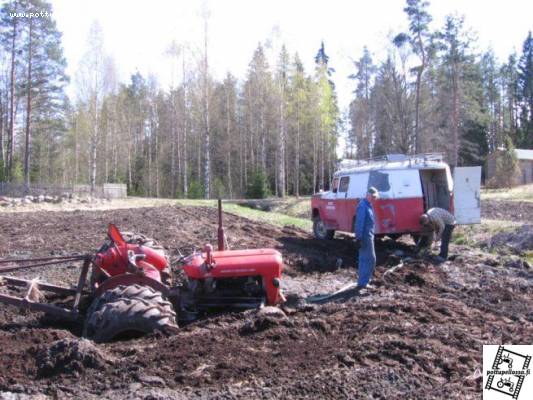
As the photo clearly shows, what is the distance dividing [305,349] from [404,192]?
8042 mm

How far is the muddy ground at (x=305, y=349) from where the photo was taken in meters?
4.80

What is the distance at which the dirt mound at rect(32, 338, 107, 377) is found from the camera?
5.08 m

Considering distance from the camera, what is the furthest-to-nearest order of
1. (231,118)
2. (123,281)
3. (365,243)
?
1. (231,118)
2. (365,243)
3. (123,281)

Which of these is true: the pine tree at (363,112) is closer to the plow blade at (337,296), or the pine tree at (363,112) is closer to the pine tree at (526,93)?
the pine tree at (526,93)

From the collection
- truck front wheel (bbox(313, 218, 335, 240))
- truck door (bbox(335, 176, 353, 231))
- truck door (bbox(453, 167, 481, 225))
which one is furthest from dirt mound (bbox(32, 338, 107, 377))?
truck front wheel (bbox(313, 218, 335, 240))

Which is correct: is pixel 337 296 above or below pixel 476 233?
below

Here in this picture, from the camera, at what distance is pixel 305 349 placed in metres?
5.75

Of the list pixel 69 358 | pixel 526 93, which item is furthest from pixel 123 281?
pixel 526 93

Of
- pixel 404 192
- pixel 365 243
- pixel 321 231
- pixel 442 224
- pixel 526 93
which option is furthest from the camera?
pixel 526 93

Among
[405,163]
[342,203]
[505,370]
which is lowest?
[505,370]

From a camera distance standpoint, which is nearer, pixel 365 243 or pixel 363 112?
pixel 365 243

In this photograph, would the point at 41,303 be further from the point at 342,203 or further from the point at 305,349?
the point at 342,203

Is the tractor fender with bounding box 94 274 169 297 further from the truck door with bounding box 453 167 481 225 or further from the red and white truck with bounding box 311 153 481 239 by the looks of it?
the truck door with bounding box 453 167 481 225

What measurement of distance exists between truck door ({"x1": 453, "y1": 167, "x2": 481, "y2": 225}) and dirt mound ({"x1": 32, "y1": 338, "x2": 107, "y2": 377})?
10.7 m
